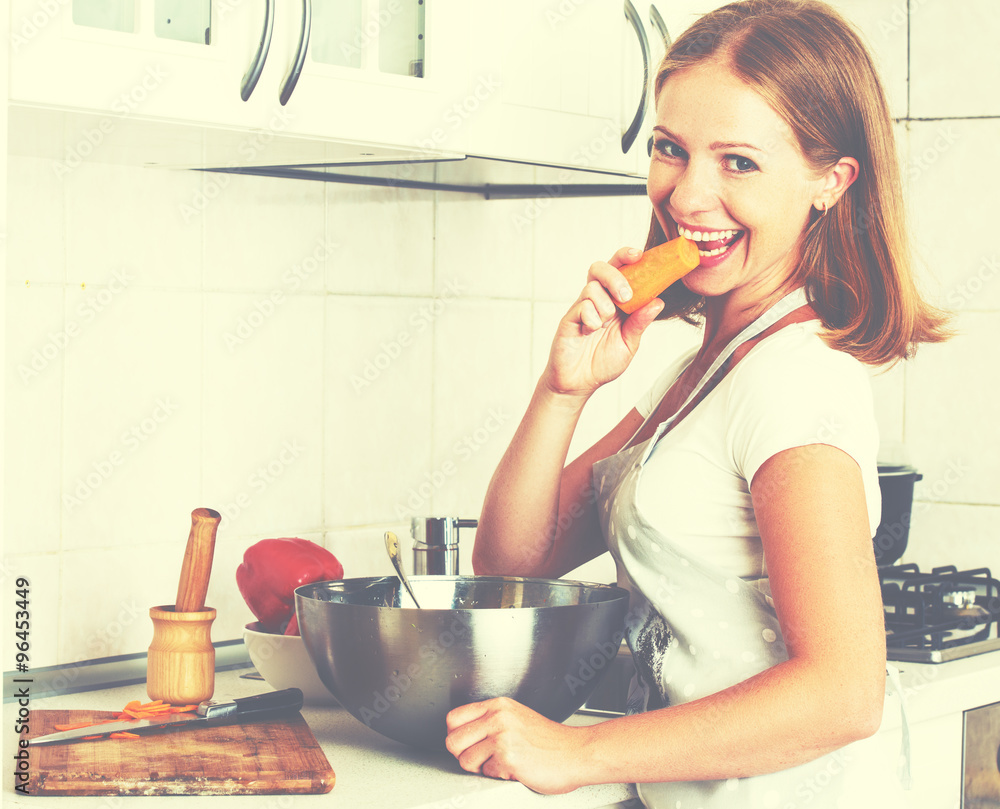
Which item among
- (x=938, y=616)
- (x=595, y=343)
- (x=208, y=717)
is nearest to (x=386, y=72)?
(x=595, y=343)

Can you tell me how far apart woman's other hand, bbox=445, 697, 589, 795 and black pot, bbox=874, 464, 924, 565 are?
1125 millimetres

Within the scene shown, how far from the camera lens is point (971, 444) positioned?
2.19 metres

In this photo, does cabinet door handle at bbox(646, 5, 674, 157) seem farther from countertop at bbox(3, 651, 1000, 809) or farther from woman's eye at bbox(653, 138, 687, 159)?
countertop at bbox(3, 651, 1000, 809)

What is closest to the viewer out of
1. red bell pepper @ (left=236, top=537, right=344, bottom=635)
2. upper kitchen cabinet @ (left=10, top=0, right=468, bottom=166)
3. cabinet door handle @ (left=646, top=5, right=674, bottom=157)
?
upper kitchen cabinet @ (left=10, top=0, right=468, bottom=166)

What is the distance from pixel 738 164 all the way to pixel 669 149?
0.09 meters

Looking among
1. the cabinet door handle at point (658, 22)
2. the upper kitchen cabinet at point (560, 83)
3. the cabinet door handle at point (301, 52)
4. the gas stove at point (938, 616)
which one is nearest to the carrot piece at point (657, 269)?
the upper kitchen cabinet at point (560, 83)

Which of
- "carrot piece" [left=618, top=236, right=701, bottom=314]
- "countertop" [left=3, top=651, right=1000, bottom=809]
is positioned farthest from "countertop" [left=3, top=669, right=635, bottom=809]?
"carrot piece" [left=618, top=236, right=701, bottom=314]

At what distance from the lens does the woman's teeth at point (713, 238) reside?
115 cm

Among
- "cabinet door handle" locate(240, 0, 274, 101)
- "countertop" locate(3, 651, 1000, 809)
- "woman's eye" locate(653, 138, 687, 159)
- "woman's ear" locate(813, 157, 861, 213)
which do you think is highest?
"cabinet door handle" locate(240, 0, 274, 101)

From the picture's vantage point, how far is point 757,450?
1011 mm

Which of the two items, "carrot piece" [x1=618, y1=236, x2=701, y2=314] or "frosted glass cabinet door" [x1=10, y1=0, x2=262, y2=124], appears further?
"carrot piece" [x1=618, y1=236, x2=701, y2=314]

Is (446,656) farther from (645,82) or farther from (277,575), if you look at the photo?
(645,82)

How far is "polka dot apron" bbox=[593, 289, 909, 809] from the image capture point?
1.05 meters

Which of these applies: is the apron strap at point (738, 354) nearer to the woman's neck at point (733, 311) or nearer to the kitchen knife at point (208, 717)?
the woman's neck at point (733, 311)
